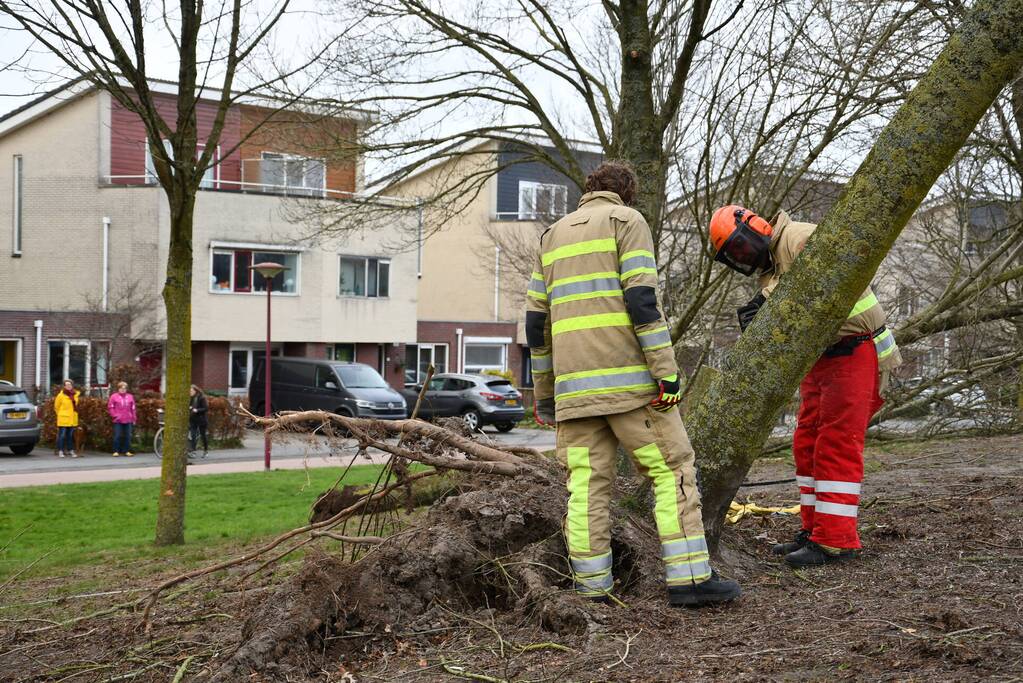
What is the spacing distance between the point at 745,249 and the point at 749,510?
180 centimetres

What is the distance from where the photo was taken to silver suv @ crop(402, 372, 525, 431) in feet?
92.3

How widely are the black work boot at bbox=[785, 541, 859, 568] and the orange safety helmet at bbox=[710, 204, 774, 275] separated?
139 centimetres

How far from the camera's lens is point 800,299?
432 cm

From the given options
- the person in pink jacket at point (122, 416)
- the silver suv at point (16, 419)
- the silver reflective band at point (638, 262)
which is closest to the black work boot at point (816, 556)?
the silver reflective band at point (638, 262)

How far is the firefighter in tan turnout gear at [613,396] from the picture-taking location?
4.30m

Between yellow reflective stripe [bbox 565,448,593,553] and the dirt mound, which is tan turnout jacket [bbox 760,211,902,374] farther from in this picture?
the dirt mound

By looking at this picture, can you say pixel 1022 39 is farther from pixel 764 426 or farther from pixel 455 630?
pixel 455 630

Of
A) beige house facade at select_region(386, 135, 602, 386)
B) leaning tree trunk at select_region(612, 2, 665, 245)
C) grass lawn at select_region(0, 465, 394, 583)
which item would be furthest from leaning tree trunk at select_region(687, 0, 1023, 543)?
beige house facade at select_region(386, 135, 602, 386)

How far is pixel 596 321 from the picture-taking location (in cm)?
445

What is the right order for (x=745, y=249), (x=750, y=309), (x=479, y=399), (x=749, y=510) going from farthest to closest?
(x=479, y=399) → (x=749, y=510) → (x=750, y=309) → (x=745, y=249)

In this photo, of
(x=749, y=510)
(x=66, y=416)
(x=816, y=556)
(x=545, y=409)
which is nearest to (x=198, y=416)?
(x=66, y=416)

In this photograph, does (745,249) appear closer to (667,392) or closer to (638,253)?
(638,253)

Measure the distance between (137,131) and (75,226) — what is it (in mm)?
3759

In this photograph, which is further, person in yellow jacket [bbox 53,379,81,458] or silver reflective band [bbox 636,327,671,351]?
person in yellow jacket [bbox 53,379,81,458]
